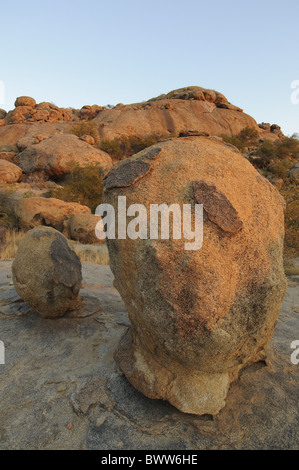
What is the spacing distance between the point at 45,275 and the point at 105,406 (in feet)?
5.00

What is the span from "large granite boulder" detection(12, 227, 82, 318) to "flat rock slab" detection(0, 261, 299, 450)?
312 mm

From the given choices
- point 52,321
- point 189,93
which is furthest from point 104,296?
point 189,93

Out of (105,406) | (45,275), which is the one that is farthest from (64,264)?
(105,406)

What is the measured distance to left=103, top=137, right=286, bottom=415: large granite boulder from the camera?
1653 mm

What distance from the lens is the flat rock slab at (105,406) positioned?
1.65 meters

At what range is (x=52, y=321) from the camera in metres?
3.19

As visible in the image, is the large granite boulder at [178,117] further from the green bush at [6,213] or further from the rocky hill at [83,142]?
the green bush at [6,213]

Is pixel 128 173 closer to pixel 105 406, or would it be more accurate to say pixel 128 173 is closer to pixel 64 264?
pixel 105 406

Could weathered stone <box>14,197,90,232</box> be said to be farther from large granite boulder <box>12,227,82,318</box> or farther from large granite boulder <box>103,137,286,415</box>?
large granite boulder <box>103,137,286,415</box>

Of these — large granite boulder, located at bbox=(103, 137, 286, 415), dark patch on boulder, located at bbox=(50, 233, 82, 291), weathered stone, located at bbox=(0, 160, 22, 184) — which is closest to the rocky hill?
weathered stone, located at bbox=(0, 160, 22, 184)

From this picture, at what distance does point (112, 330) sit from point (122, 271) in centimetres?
138

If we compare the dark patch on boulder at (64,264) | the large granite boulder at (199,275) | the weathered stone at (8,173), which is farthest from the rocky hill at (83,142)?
the large granite boulder at (199,275)

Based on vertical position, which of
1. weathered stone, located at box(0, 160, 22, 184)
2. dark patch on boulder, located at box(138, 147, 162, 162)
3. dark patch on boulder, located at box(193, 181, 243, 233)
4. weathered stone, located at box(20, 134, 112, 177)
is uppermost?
weathered stone, located at box(20, 134, 112, 177)

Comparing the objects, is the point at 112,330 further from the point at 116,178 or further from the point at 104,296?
the point at 116,178
